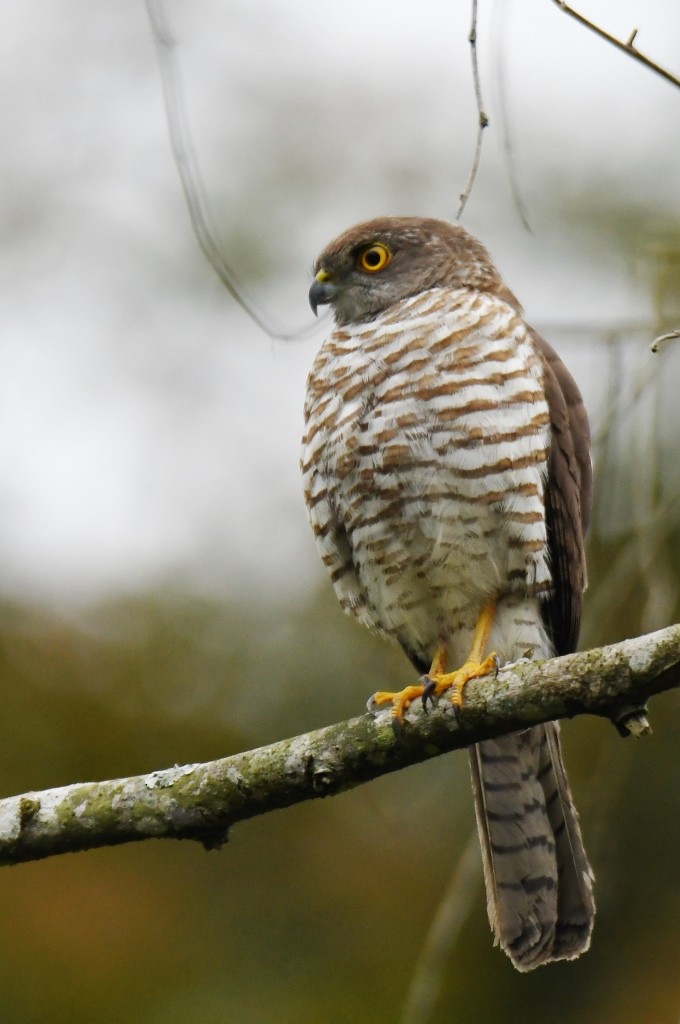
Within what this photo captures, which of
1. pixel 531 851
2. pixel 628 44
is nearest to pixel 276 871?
pixel 531 851

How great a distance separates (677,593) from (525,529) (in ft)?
A: 1.85

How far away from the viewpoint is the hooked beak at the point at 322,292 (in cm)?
512

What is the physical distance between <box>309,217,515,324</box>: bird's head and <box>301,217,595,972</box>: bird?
0.18 meters

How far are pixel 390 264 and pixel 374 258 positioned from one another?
8 centimetres

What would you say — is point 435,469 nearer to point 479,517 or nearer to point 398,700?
point 479,517

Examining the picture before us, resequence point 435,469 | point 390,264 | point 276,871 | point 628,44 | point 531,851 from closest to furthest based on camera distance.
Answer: point 628,44 < point 435,469 < point 531,851 < point 390,264 < point 276,871

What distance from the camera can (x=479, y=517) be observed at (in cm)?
414

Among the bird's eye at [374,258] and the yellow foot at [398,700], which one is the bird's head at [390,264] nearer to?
the bird's eye at [374,258]

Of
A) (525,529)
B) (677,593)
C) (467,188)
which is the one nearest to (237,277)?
(467,188)

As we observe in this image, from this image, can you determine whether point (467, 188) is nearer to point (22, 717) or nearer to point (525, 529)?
point (525, 529)

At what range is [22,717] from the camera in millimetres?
7184

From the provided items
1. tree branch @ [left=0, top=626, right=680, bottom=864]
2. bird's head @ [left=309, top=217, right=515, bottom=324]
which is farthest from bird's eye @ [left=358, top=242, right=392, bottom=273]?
tree branch @ [left=0, top=626, right=680, bottom=864]

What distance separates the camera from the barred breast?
13.5 feet

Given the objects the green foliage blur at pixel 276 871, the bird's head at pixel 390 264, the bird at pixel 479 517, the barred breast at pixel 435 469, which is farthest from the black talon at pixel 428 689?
the bird's head at pixel 390 264
